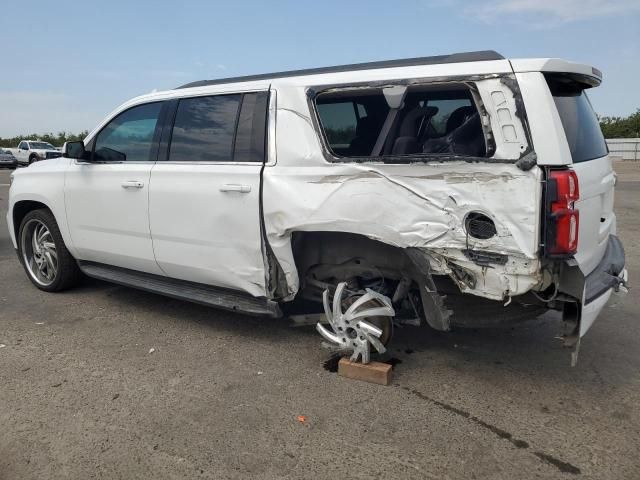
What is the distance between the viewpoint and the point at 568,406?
324cm

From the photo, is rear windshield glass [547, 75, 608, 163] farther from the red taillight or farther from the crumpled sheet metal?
the crumpled sheet metal

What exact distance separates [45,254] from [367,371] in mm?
3755

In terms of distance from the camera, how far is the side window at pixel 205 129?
3957 mm

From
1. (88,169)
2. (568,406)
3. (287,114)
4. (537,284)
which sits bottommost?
(568,406)

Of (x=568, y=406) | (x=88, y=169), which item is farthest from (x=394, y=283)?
(x=88, y=169)

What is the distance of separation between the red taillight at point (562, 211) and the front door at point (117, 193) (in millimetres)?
3024

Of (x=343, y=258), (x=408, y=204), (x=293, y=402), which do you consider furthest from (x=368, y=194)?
(x=293, y=402)

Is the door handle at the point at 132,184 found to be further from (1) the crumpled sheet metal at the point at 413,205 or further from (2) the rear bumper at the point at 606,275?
(2) the rear bumper at the point at 606,275

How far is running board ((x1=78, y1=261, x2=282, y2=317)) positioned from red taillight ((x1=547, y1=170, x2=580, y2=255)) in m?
1.90

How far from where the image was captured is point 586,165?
3115 mm

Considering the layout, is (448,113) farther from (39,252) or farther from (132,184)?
(39,252)

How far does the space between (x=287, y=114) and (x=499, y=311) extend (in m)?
1.91

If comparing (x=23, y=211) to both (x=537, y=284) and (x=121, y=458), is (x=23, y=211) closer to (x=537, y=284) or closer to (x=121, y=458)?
(x=121, y=458)

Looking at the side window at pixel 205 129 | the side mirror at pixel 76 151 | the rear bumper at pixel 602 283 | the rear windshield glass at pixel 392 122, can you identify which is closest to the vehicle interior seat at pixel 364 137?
the rear windshield glass at pixel 392 122
